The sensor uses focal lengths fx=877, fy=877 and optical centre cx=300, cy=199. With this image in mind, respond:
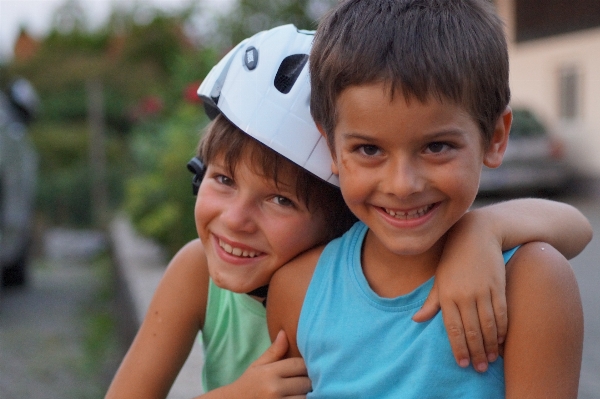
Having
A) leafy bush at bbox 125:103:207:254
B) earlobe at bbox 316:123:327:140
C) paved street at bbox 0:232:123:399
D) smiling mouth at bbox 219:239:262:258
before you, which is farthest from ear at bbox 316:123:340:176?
leafy bush at bbox 125:103:207:254

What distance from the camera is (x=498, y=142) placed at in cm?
206

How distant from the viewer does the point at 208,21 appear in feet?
68.9

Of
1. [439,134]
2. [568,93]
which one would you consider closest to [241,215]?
[439,134]

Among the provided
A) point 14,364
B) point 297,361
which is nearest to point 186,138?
point 14,364

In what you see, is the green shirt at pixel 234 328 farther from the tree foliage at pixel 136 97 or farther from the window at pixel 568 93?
the window at pixel 568 93

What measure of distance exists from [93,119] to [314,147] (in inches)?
464

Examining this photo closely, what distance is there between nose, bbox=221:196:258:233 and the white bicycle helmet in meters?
0.18

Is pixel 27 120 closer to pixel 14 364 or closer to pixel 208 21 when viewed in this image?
pixel 14 364

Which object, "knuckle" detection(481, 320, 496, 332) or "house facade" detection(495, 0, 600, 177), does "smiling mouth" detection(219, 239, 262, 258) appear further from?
"house facade" detection(495, 0, 600, 177)

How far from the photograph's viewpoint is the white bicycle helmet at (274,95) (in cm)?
228

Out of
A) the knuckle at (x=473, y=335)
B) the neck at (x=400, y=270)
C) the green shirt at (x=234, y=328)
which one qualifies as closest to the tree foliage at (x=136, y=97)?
the green shirt at (x=234, y=328)

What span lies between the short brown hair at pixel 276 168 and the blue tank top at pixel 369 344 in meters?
0.17

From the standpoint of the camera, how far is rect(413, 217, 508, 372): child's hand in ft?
6.19

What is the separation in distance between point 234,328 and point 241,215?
413mm
